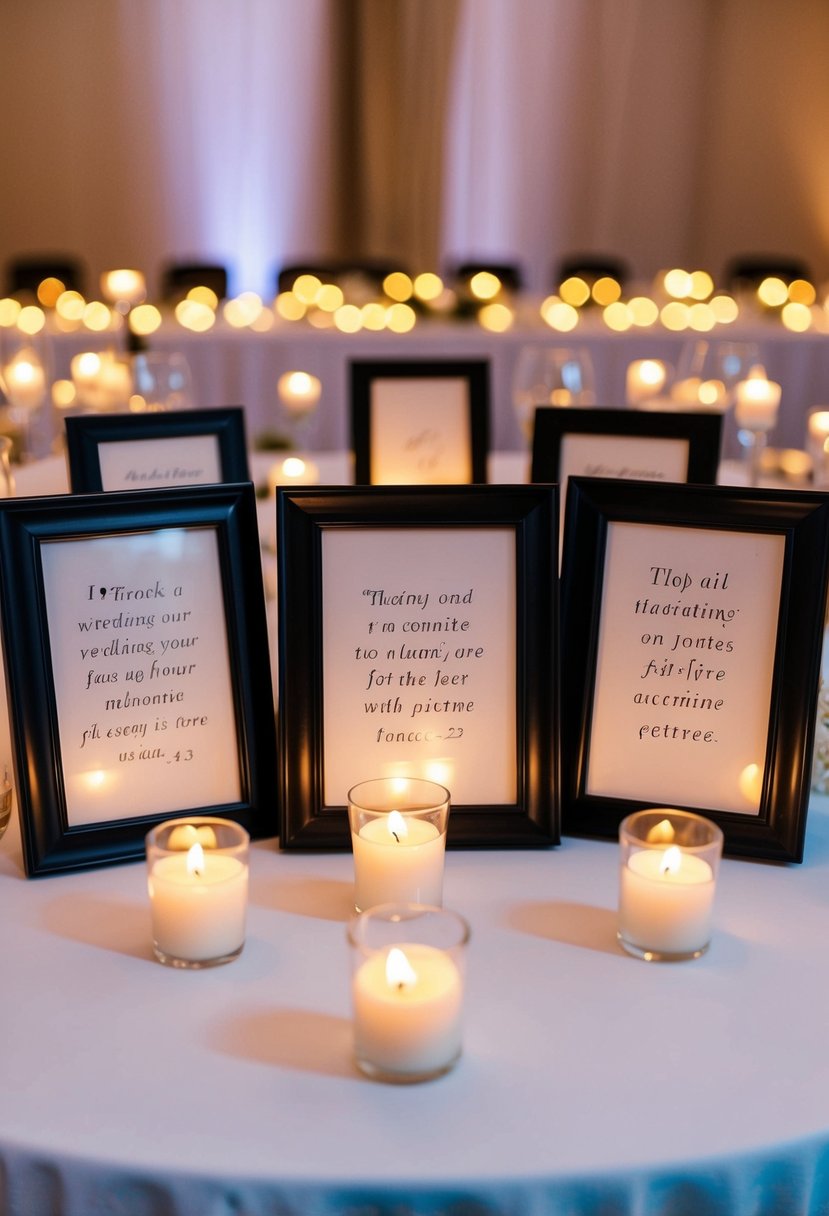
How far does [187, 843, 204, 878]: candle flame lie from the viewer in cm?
85

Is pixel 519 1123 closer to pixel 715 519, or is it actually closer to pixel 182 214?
pixel 715 519

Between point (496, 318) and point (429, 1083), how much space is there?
3.96 meters

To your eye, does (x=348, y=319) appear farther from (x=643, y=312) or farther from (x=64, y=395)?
(x=64, y=395)

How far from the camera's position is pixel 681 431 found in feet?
4.89

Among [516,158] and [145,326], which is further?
[516,158]

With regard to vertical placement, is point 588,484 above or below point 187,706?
above

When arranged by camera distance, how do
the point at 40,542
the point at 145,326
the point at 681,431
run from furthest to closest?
the point at 145,326 → the point at 681,431 → the point at 40,542

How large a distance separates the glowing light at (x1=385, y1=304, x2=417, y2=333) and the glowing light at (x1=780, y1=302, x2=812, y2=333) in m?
1.45

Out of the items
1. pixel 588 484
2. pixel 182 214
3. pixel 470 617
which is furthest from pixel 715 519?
pixel 182 214

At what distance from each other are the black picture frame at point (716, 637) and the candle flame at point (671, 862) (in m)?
0.16

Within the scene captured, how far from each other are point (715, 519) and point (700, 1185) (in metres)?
0.54

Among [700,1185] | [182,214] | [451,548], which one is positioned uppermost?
[182,214]

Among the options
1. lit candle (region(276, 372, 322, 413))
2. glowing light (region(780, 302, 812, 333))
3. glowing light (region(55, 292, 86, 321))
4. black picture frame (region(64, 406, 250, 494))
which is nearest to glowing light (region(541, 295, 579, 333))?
glowing light (region(780, 302, 812, 333))

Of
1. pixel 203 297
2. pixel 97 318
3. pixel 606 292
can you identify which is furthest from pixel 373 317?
pixel 606 292
